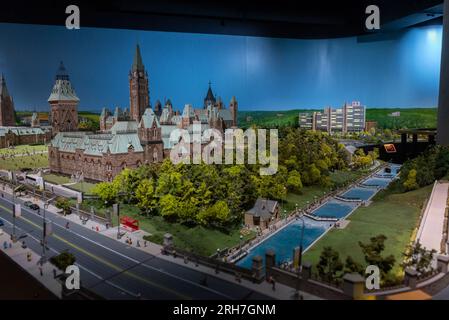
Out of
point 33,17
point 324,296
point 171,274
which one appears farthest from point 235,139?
point 324,296

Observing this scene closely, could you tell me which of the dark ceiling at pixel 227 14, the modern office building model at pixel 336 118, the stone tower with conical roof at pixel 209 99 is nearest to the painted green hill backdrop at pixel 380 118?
the modern office building model at pixel 336 118

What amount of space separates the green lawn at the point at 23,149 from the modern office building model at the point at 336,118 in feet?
168

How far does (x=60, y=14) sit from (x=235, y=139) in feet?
87.4

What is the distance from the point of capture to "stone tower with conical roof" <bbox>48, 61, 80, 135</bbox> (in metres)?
46.8

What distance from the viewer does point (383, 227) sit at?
32.8 meters

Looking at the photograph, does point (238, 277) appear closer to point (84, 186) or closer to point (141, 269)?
point (141, 269)

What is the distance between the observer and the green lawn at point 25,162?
49.8m

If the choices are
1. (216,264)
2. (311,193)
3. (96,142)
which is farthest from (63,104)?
(216,264)

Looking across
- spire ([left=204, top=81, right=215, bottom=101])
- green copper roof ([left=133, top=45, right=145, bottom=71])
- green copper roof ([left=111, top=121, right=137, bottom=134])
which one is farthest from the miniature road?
spire ([left=204, top=81, right=215, bottom=101])

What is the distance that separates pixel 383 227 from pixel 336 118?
2049 inches

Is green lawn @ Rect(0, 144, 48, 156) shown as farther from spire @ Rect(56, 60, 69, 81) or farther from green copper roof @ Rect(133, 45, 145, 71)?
green copper roof @ Rect(133, 45, 145, 71)

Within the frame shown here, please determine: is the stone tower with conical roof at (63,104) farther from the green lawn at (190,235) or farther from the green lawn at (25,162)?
the green lawn at (190,235)
